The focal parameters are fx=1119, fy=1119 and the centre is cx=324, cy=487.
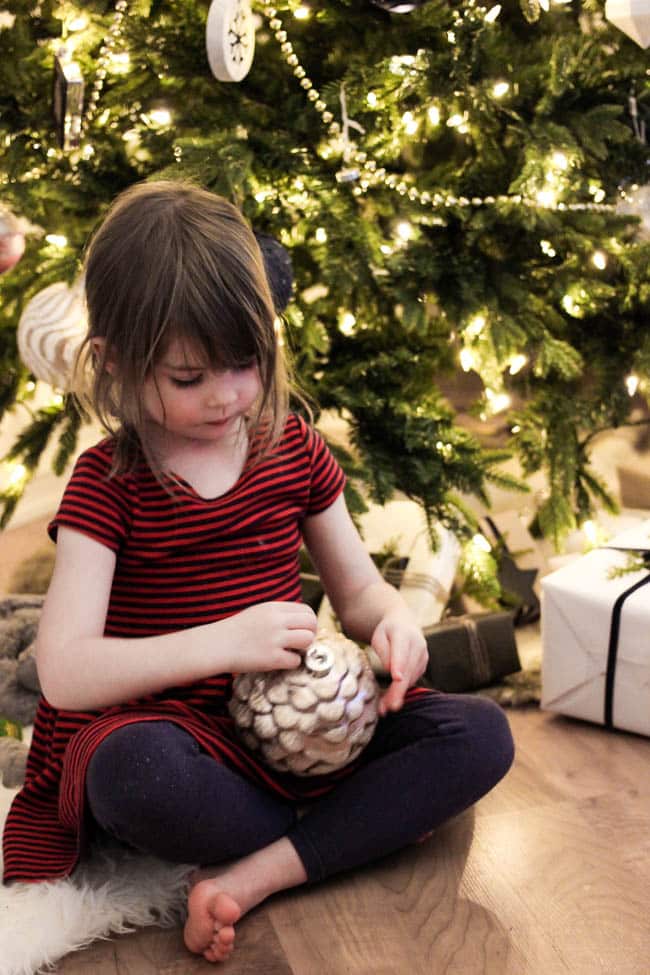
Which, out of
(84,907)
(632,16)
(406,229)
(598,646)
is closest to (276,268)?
(406,229)

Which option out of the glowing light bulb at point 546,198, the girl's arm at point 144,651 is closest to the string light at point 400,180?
the glowing light bulb at point 546,198

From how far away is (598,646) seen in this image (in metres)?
1.31

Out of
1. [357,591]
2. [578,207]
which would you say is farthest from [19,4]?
[357,591]

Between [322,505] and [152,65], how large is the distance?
64 cm

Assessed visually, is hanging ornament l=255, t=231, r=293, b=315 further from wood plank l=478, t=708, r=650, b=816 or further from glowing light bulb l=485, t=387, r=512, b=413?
wood plank l=478, t=708, r=650, b=816

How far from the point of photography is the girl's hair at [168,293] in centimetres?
93

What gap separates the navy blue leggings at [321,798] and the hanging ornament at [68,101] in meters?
0.78

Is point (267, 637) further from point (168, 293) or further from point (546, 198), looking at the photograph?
point (546, 198)

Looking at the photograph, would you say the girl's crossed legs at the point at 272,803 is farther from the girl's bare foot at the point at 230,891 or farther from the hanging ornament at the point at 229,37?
the hanging ornament at the point at 229,37

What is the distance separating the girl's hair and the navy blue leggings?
30cm

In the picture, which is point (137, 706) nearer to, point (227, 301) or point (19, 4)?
point (227, 301)

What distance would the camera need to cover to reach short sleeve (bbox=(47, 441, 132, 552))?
1.02 metres

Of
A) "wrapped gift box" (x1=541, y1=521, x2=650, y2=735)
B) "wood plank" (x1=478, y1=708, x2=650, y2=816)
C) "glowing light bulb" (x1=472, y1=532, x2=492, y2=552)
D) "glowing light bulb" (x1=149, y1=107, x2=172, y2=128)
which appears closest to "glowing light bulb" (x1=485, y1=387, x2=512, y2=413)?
"glowing light bulb" (x1=472, y1=532, x2=492, y2=552)

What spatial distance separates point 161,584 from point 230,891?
0.94 ft
